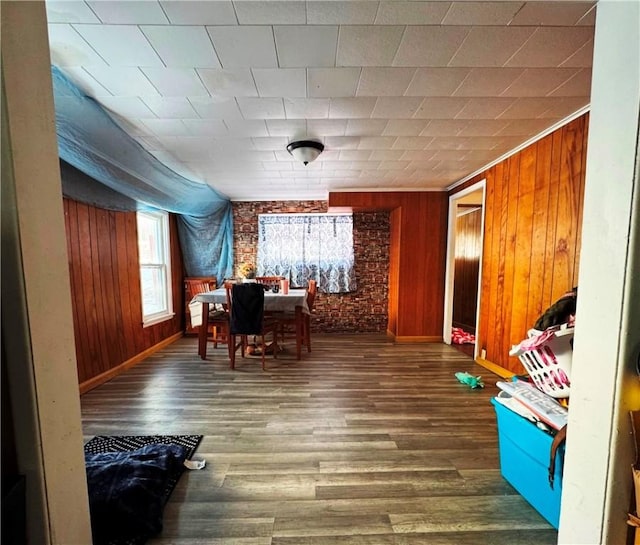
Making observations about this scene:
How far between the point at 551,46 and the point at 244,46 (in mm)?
1541

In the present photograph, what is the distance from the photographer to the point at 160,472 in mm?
1383

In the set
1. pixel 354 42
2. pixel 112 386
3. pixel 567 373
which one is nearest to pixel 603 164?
pixel 567 373

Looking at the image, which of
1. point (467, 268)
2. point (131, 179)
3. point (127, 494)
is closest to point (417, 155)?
point (131, 179)

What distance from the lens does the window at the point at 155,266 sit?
11.8ft

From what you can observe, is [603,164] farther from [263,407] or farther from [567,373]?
[263,407]

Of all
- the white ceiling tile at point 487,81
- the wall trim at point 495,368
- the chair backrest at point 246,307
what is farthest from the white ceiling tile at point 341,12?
the wall trim at point 495,368

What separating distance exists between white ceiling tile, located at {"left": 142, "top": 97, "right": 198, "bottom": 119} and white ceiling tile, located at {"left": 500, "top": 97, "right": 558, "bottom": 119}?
226 cm

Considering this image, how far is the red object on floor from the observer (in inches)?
155

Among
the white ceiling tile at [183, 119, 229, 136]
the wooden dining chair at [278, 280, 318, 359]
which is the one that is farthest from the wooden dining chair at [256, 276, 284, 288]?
the white ceiling tile at [183, 119, 229, 136]

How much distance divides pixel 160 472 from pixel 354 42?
2428 mm

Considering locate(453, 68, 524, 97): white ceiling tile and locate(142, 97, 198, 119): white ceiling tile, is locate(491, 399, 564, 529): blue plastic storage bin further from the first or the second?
locate(142, 97, 198, 119): white ceiling tile

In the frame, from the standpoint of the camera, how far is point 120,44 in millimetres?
1288

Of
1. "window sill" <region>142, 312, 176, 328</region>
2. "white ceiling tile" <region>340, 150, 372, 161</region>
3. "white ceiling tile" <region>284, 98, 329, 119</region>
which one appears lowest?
"window sill" <region>142, 312, 176, 328</region>

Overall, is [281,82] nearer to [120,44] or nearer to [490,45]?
[120,44]
